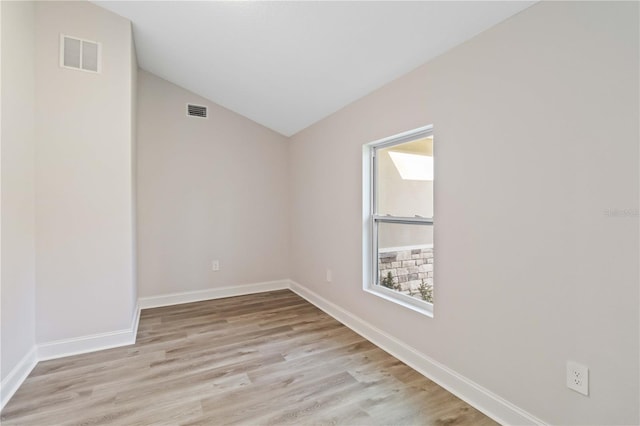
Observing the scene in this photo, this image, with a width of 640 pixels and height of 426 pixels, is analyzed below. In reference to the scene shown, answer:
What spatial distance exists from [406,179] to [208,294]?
111 inches

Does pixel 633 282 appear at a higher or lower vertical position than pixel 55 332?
higher

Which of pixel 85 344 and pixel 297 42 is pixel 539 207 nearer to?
pixel 297 42

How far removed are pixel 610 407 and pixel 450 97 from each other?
1710mm

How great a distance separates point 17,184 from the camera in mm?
1982

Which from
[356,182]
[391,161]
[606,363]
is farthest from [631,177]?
[356,182]

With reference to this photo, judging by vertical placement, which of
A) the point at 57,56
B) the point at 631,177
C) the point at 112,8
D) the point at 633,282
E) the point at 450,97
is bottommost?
the point at 633,282

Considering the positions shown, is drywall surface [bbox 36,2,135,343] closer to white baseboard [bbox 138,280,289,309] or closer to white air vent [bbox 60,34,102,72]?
white air vent [bbox 60,34,102,72]

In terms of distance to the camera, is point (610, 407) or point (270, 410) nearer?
point (610, 407)

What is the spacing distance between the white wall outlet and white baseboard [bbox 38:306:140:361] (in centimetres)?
299

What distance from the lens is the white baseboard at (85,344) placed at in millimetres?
2266

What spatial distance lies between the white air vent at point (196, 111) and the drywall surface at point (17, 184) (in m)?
1.55

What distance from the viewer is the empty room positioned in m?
1.30

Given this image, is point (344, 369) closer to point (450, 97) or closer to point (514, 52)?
point (450, 97)

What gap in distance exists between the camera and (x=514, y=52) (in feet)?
5.06
